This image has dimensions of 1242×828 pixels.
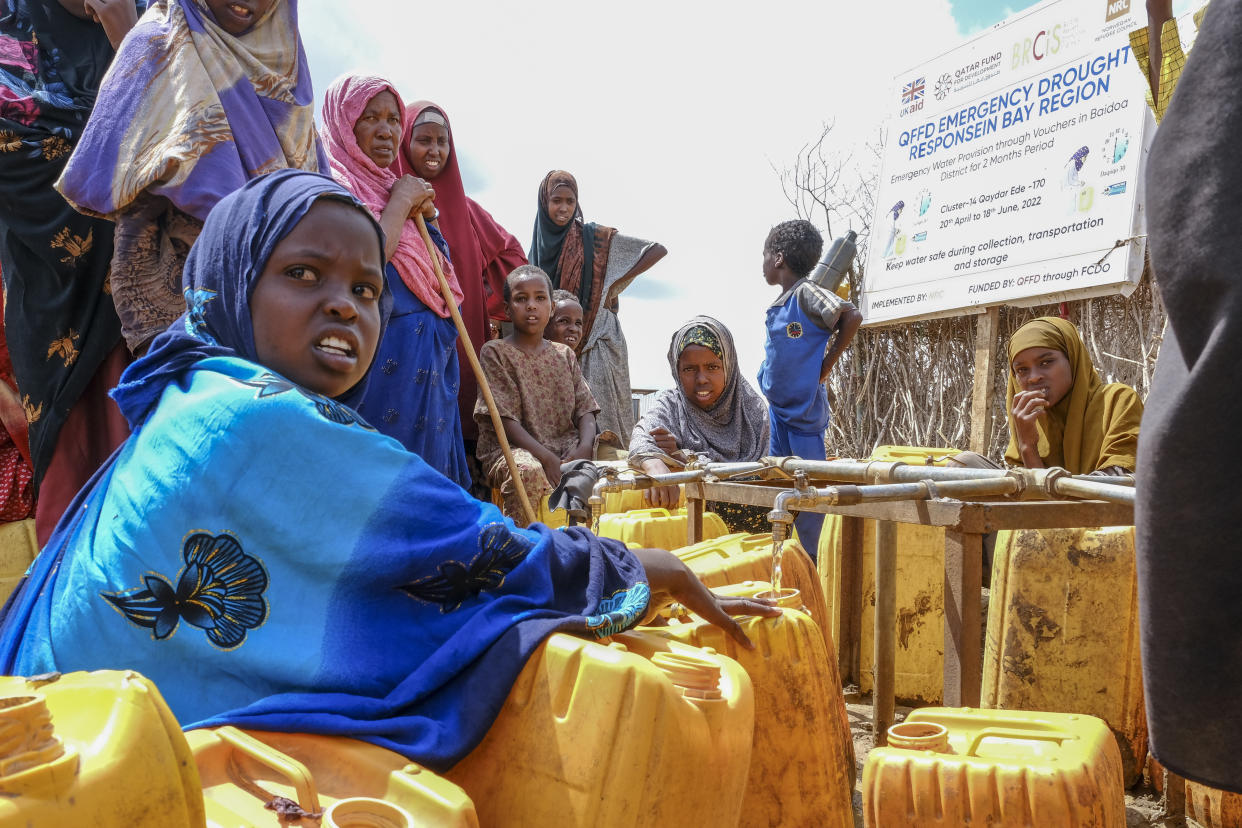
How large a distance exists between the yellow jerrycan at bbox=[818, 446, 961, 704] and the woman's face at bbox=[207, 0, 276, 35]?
2.75m

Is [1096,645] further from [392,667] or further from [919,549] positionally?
[392,667]

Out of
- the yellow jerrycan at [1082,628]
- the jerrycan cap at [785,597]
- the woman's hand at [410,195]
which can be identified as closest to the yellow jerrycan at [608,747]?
the jerrycan cap at [785,597]

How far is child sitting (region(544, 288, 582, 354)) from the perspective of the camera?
5.37 m

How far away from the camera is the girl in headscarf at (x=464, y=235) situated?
4.50 meters

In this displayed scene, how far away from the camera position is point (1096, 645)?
255 cm

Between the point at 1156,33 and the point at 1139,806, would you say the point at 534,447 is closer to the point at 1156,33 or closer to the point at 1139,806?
the point at 1139,806

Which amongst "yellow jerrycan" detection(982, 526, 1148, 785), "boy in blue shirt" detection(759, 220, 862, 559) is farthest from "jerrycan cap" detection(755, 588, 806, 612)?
"boy in blue shirt" detection(759, 220, 862, 559)

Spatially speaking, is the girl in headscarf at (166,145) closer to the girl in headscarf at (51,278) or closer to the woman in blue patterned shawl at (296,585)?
the girl in headscarf at (51,278)

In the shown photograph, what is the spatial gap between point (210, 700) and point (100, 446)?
5.71 ft

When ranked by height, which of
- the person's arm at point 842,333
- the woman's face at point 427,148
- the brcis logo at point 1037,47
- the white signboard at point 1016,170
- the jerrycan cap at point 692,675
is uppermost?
the brcis logo at point 1037,47

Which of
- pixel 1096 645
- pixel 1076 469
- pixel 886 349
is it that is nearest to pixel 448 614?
pixel 1096 645

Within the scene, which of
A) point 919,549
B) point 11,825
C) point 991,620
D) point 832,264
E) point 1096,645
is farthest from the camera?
point 832,264

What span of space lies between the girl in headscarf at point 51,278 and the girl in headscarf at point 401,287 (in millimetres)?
1007

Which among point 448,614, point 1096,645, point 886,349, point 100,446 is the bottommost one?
point 1096,645
